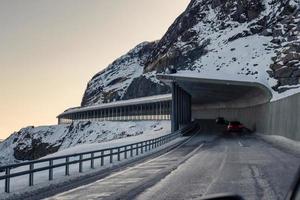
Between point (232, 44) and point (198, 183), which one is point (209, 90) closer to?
point (198, 183)

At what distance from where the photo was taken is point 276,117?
44.1 metres

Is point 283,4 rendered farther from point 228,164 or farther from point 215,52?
point 228,164

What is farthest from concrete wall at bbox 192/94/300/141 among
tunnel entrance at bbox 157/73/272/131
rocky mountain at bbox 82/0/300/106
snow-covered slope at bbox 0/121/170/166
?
snow-covered slope at bbox 0/121/170/166

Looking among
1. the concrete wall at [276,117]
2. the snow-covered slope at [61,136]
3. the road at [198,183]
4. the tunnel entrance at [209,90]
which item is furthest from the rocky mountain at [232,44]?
the road at [198,183]

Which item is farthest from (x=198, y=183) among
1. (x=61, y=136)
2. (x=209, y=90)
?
(x=61, y=136)

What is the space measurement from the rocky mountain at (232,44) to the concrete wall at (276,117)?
1652cm

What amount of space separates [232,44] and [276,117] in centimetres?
9903

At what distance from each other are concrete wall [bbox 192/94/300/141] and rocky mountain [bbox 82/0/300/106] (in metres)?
16.5

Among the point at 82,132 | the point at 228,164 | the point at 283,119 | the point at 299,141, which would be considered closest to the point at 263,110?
the point at 283,119

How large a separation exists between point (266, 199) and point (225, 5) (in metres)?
156

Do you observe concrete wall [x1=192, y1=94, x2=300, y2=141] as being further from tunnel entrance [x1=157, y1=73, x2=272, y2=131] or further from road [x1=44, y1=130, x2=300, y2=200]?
road [x1=44, y1=130, x2=300, y2=200]

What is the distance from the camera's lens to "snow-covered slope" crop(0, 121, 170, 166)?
10750cm

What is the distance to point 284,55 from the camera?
96.1m

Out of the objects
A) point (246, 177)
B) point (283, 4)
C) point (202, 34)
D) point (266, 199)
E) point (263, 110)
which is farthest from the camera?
point (202, 34)
